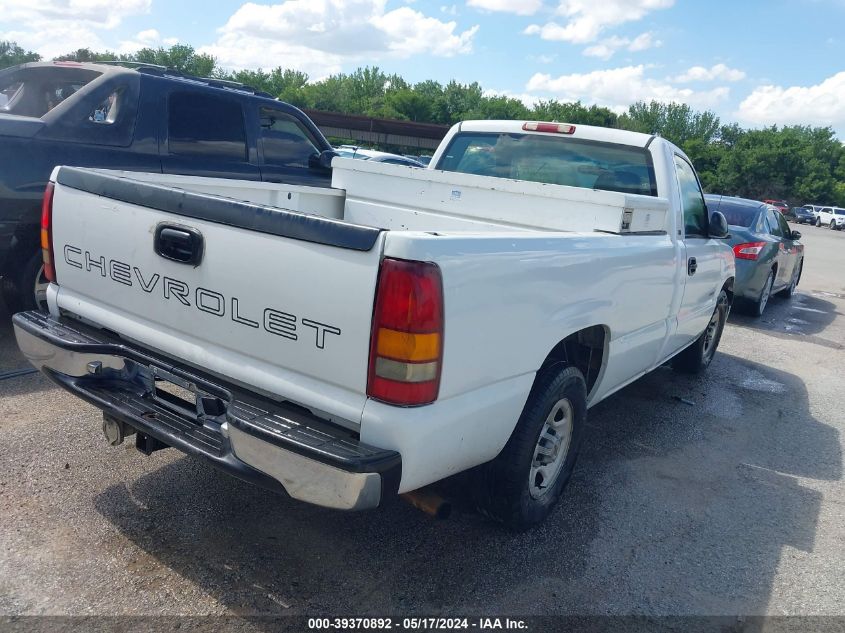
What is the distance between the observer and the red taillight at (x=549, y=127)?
16.8ft

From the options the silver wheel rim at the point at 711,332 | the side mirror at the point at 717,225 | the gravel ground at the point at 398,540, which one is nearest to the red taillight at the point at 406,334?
the gravel ground at the point at 398,540

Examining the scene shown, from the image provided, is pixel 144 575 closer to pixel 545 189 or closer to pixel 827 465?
pixel 545 189

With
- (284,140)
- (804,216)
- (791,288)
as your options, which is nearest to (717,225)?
(284,140)

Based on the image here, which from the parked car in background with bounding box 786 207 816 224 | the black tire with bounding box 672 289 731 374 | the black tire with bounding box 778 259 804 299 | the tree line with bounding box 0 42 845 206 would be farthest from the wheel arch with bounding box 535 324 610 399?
the tree line with bounding box 0 42 845 206

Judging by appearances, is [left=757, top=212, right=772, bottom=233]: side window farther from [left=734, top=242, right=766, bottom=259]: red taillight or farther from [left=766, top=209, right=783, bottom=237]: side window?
[left=734, top=242, right=766, bottom=259]: red taillight

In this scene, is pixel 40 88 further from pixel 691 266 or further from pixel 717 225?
pixel 717 225

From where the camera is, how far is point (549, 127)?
5160 millimetres

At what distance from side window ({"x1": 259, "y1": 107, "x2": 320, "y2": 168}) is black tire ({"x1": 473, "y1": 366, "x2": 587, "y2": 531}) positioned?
414cm

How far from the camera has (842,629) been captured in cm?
301

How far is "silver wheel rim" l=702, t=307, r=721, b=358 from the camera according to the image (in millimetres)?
6477

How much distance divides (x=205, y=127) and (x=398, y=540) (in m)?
4.11

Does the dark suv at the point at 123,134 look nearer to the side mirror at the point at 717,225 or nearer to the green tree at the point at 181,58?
the side mirror at the point at 717,225

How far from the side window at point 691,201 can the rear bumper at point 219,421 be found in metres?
3.48

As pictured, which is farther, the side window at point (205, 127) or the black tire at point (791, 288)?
the black tire at point (791, 288)
